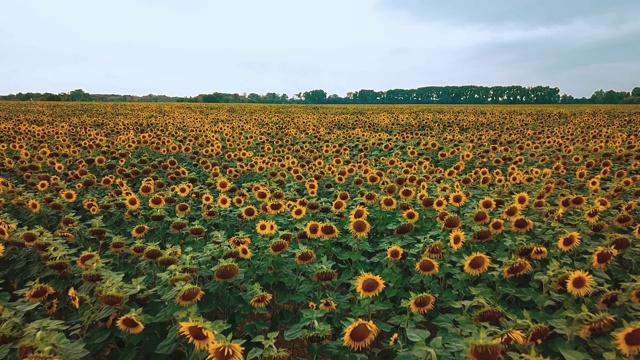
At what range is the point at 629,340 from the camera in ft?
8.40

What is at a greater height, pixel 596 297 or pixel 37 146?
pixel 37 146

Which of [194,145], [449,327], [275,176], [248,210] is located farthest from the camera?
[194,145]

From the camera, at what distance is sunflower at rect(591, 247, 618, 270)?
3830 mm

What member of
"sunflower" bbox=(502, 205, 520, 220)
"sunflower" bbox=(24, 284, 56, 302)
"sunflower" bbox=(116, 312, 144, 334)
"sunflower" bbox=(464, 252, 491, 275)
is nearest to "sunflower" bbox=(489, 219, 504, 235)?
"sunflower" bbox=(502, 205, 520, 220)

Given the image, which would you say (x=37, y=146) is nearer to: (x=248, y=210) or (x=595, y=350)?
(x=248, y=210)

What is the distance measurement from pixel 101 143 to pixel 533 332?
45.6ft

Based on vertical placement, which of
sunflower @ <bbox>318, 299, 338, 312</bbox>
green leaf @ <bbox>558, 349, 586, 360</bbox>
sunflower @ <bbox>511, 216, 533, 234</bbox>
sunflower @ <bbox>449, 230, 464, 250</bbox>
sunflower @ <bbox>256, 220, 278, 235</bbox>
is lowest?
sunflower @ <bbox>318, 299, 338, 312</bbox>

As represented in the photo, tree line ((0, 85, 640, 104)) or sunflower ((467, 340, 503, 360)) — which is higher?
tree line ((0, 85, 640, 104))

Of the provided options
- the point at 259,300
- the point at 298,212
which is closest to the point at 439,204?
the point at 298,212

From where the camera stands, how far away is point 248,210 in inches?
243

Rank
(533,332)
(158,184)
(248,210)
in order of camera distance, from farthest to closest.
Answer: (158,184) < (248,210) < (533,332)

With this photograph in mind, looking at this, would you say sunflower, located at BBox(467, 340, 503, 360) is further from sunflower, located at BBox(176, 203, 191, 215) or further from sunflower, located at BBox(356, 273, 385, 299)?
sunflower, located at BBox(176, 203, 191, 215)

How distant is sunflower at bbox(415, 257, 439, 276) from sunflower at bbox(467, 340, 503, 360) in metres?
1.66

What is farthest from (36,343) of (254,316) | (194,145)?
(194,145)
